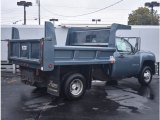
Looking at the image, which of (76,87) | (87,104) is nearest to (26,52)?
(76,87)

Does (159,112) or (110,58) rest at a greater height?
(110,58)

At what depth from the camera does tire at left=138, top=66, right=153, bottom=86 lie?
12234mm

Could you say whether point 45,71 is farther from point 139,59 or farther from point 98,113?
point 139,59

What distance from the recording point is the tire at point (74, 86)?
9242 millimetres

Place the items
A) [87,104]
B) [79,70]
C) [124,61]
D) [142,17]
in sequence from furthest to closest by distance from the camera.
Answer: [142,17] < [124,61] < [79,70] < [87,104]

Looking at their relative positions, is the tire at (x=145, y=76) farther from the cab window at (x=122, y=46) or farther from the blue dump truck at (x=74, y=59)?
the cab window at (x=122, y=46)

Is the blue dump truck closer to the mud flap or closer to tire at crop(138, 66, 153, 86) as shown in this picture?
the mud flap

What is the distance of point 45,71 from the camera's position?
30.3 ft

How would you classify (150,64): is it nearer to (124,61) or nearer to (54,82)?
(124,61)

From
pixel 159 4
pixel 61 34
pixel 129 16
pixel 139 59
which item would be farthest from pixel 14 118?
pixel 129 16

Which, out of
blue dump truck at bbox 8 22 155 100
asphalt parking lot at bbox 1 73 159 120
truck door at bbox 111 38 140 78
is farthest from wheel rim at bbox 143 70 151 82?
truck door at bbox 111 38 140 78

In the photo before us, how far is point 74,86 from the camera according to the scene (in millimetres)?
9516

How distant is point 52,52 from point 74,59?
0.94 metres

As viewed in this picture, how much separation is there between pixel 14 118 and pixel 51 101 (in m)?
2.03
